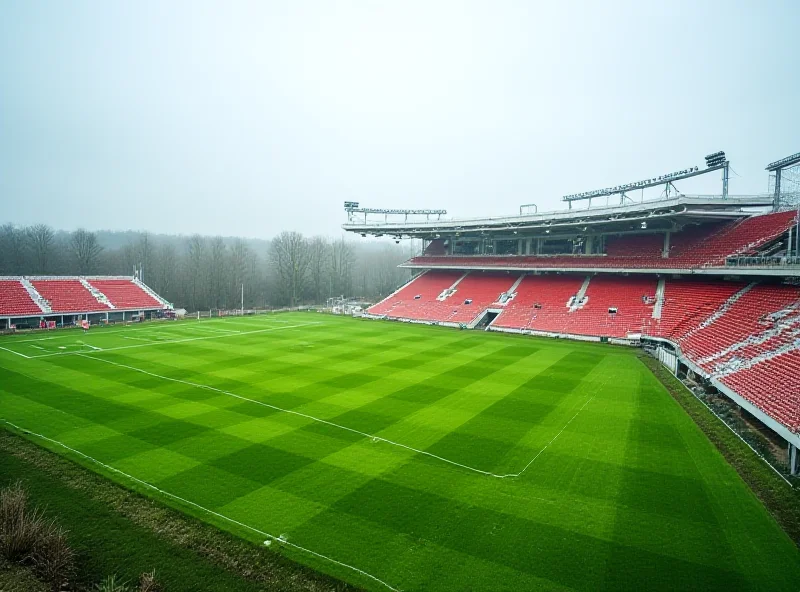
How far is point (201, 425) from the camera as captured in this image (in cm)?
1529

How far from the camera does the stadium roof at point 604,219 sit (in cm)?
3108

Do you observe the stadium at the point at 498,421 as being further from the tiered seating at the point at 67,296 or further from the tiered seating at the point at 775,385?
the tiered seating at the point at 67,296

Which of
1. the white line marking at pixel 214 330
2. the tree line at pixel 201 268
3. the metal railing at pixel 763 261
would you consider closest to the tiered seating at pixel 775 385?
the metal railing at pixel 763 261

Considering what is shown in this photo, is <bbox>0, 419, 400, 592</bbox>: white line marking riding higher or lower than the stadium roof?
lower

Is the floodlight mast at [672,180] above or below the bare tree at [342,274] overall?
above

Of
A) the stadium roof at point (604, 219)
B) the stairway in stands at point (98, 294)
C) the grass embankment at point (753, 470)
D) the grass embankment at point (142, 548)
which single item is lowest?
the grass embankment at point (142, 548)

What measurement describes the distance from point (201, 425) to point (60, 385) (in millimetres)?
9359

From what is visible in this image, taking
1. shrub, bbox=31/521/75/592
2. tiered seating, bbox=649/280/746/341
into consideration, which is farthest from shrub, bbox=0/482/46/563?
tiered seating, bbox=649/280/746/341

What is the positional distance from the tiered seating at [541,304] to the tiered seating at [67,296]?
1410 inches

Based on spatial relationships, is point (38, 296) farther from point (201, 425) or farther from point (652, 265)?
point (652, 265)

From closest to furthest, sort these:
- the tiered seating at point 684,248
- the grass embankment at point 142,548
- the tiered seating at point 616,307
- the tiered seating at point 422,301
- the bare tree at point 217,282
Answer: the grass embankment at point 142,548, the tiered seating at point 684,248, the tiered seating at point 616,307, the tiered seating at point 422,301, the bare tree at point 217,282

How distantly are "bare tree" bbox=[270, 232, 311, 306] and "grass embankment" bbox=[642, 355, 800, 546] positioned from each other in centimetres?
5586

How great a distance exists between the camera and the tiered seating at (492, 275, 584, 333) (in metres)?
36.6

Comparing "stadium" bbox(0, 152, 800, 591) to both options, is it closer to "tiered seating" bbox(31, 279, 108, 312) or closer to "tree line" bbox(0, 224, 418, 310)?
"tiered seating" bbox(31, 279, 108, 312)
